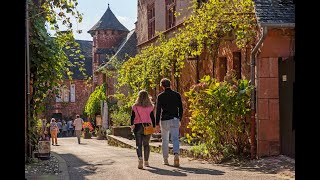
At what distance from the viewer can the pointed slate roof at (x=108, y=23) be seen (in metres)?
53.6

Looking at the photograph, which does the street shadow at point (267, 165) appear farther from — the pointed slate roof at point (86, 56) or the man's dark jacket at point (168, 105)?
the pointed slate roof at point (86, 56)

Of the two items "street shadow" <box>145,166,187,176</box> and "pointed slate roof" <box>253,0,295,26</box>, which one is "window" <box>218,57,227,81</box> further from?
"street shadow" <box>145,166,187,176</box>

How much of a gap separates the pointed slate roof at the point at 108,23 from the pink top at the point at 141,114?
43.7 metres

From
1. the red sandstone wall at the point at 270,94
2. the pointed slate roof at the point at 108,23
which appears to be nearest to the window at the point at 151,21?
the red sandstone wall at the point at 270,94

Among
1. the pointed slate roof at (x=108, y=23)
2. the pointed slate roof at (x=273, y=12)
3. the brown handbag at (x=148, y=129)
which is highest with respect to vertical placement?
the pointed slate roof at (x=108, y=23)

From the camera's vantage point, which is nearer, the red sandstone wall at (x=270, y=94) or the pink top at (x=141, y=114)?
the pink top at (x=141, y=114)

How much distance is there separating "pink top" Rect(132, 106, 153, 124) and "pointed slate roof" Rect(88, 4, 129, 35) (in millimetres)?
43734

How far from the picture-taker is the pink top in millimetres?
10277

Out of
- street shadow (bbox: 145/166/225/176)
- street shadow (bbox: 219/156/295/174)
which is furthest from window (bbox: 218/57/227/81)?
street shadow (bbox: 145/166/225/176)

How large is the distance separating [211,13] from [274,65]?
2.32 m

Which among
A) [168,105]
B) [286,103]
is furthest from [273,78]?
[168,105]
